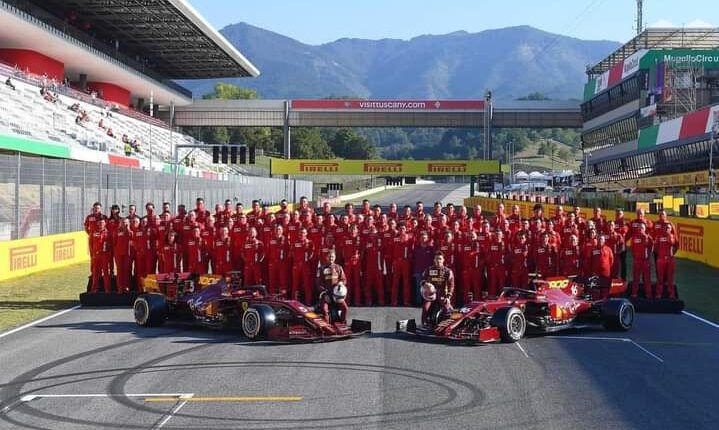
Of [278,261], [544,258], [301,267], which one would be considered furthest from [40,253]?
[544,258]

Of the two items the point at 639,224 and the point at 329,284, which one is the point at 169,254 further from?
the point at 639,224

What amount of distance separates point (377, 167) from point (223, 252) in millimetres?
47110

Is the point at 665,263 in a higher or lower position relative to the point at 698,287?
higher

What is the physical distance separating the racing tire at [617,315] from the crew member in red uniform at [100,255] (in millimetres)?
10679

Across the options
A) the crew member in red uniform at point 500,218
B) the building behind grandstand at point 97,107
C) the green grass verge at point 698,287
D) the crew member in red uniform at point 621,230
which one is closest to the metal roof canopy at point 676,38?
the building behind grandstand at point 97,107

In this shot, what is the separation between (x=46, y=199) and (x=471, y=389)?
18.6m

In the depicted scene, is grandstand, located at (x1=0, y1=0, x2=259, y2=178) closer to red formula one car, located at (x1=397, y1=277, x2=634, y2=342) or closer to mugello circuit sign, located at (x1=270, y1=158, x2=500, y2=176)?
mugello circuit sign, located at (x1=270, y1=158, x2=500, y2=176)

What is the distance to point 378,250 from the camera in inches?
723

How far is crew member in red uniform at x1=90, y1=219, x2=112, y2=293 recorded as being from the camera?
61.5 ft

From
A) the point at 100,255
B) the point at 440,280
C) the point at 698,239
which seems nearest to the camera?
the point at 440,280

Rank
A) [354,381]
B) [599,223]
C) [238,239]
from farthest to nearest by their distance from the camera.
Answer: [599,223] → [238,239] → [354,381]

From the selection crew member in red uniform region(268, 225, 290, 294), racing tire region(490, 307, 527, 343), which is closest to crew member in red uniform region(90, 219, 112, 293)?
crew member in red uniform region(268, 225, 290, 294)

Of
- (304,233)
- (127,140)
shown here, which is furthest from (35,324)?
(127,140)

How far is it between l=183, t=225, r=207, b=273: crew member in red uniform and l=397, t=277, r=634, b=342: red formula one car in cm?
623
